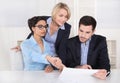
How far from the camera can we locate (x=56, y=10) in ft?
4.08

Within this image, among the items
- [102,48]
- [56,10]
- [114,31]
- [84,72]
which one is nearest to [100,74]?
[84,72]

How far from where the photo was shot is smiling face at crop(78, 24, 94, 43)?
3.89 ft

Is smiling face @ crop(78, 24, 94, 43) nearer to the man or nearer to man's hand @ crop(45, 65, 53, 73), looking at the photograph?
the man

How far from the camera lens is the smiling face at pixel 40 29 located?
1215 mm

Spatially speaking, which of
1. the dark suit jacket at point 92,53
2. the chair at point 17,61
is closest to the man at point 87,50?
the dark suit jacket at point 92,53

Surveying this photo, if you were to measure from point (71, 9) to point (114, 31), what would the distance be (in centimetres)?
27

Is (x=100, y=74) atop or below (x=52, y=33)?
below

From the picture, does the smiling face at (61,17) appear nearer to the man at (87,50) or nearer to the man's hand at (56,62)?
the man at (87,50)

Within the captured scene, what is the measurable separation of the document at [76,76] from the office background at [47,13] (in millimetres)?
240

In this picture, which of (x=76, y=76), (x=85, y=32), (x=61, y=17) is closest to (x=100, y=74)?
(x=76, y=76)

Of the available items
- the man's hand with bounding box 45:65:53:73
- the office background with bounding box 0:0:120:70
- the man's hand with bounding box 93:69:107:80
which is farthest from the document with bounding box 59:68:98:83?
the office background with bounding box 0:0:120:70

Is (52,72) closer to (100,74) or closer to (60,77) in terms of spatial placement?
(60,77)

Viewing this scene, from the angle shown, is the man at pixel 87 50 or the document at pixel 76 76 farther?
the man at pixel 87 50

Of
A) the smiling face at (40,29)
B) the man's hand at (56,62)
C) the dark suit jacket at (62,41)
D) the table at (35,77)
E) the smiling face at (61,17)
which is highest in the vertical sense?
the smiling face at (61,17)
